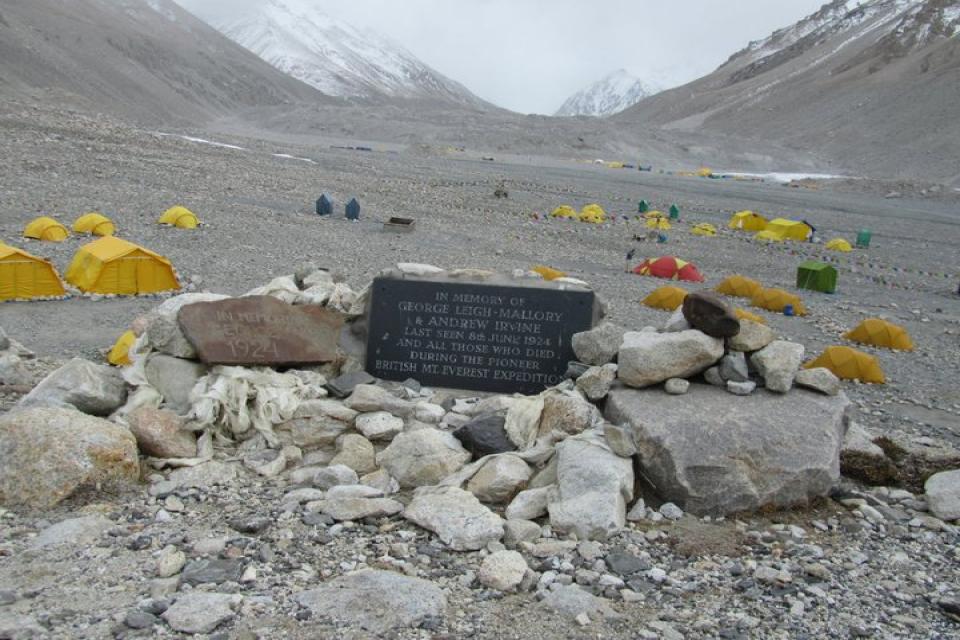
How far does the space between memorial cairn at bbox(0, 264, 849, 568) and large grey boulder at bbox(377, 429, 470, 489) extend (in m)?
0.01

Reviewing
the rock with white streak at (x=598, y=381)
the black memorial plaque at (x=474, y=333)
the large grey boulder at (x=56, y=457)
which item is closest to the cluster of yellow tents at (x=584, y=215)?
the black memorial plaque at (x=474, y=333)

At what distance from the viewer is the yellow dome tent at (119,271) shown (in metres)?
11.4

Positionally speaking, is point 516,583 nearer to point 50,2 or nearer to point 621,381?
point 621,381

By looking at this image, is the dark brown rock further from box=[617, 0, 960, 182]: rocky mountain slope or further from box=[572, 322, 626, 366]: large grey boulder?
box=[617, 0, 960, 182]: rocky mountain slope

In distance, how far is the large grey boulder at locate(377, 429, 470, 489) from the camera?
5570 millimetres

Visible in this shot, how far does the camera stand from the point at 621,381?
625cm

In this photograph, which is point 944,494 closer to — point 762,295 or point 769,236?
point 762,295

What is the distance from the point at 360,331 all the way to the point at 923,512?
4499mm

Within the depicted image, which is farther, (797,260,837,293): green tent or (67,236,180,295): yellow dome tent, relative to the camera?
(797,260,837,293): green tent

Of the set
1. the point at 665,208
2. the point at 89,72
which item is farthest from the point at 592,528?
the point at 89,72

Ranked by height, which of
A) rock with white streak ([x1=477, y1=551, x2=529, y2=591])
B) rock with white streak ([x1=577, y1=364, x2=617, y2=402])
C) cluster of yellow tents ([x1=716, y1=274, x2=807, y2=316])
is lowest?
rock with white streak ([x1=477, y1=551, x2=529, y2=591])

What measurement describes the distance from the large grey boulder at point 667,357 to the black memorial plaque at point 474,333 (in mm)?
944

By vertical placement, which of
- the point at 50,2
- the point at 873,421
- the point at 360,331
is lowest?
the point at 873,421

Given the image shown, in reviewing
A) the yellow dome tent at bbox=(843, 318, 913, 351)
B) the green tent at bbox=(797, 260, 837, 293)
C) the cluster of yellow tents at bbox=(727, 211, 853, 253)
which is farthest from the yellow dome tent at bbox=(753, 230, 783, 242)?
the yellow dome tent at bbox=(843, 318, 913, 351)
